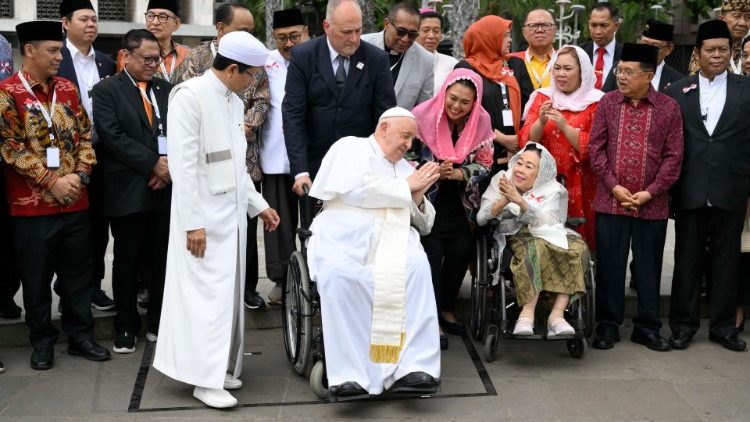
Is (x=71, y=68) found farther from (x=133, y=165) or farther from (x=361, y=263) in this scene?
(x=361, y=263)

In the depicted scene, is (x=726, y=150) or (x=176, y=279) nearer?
(x=176, y=279)

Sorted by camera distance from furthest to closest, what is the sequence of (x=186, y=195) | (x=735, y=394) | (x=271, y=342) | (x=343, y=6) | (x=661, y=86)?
(x=661, y=86) → (x=271, y=342) → (x=343, y=6) → (x=735, y=394) → (x=186, y=195)

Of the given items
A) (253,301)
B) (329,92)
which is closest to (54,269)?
(253,301)

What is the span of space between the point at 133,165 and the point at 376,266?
1.69 meters

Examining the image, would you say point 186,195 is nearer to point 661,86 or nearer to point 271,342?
point 271,342

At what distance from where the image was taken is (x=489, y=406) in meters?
5.55

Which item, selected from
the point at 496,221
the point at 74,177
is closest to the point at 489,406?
the point at 496,221

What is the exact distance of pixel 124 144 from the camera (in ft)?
20.6

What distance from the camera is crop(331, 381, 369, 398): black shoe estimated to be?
211 inches

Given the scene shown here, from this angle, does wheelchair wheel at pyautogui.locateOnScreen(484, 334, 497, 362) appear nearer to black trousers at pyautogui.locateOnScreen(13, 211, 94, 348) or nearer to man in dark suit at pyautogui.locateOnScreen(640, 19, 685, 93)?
man in dark suit at pyautogui.locateOnScreen(640, 19, 685, 93)

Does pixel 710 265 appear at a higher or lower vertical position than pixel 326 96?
lower

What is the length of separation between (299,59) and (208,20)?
60.1ft

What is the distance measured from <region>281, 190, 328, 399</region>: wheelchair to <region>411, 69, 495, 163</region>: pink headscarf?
85cm

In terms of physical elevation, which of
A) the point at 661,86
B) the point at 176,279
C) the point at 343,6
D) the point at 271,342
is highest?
the point at 343,6
